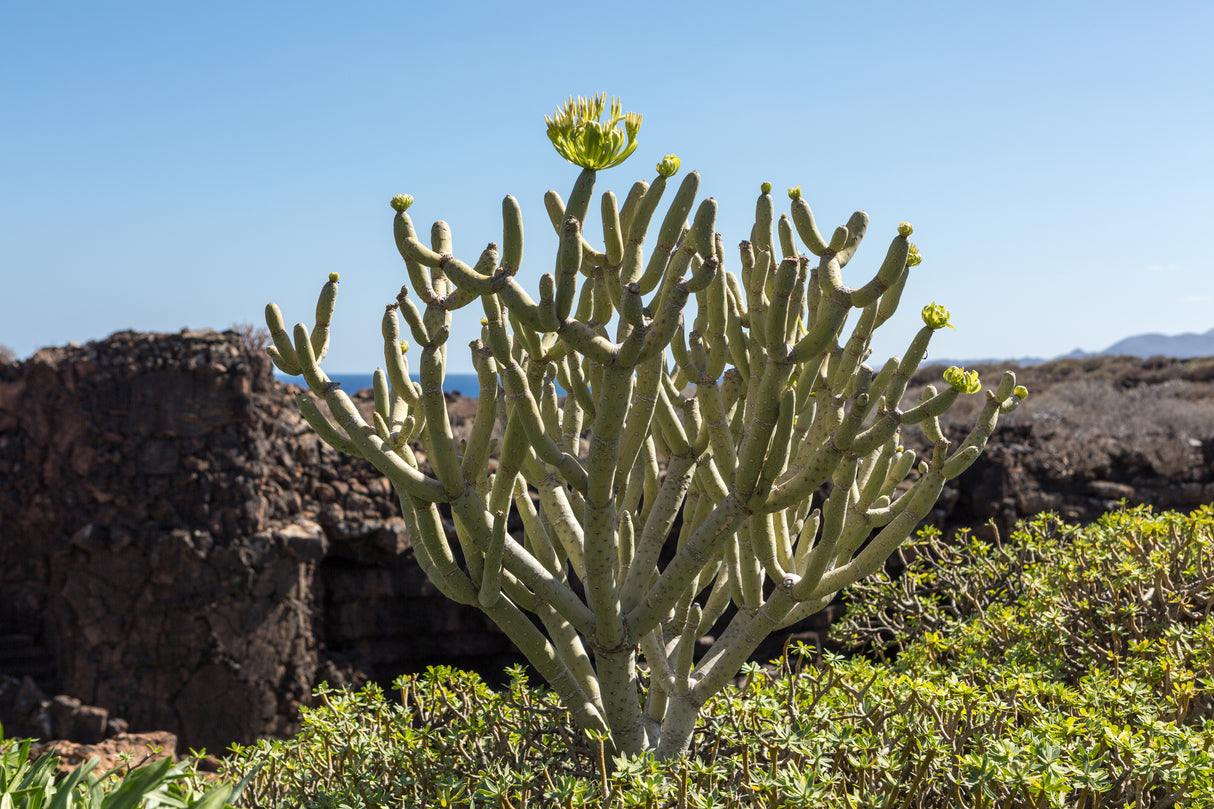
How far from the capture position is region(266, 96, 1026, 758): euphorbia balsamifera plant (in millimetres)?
2562

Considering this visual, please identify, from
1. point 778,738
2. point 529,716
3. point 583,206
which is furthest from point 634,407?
point 529,716

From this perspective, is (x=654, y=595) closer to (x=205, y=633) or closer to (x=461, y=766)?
(x=461, y=766)

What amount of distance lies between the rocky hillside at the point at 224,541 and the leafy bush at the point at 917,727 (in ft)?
12.0

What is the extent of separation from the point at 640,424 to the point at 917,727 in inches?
52.1

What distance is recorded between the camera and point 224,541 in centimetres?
827

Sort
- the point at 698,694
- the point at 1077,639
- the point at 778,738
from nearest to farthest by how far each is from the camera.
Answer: the point at 778,738
the point at 698,694
the point at 1077,639

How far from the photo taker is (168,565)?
8234 millimetres

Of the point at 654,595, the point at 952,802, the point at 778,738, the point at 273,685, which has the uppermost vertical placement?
the point at 654,595

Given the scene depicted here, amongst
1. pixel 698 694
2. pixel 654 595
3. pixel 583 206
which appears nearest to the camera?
pixel 583 206

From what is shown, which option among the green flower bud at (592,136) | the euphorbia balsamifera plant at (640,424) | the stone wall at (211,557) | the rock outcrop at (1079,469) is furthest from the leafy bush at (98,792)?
the rock outcrop at (1079,469)

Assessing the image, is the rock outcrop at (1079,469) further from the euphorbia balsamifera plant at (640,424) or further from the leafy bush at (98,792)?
the leafy bush at (98,792)

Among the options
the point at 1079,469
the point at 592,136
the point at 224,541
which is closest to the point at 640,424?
the point at 592,136

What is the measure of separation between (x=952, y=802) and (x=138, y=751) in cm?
511

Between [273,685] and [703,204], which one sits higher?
[703,204]
